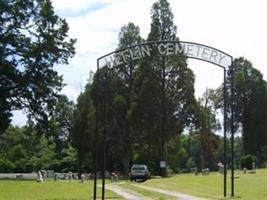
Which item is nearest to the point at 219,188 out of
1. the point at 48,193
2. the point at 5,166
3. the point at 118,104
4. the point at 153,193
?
the point at 153,193

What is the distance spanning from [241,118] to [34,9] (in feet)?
162

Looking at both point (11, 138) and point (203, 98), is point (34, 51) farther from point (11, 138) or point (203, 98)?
point (11, 138)

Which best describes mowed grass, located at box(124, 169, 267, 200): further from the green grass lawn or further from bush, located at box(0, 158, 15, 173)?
bush, located at box(0, 158, 15, 173)

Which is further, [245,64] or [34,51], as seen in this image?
[245,64]

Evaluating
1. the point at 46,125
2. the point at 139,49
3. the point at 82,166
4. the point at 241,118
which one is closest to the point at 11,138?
the point at 82,166

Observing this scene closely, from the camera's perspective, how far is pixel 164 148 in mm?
69688

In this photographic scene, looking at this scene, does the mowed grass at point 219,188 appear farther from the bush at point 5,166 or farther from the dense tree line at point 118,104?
the bush at point 5,166

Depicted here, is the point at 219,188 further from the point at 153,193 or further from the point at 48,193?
the point at 48,193

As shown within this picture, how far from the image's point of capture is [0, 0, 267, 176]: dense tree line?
3775cm

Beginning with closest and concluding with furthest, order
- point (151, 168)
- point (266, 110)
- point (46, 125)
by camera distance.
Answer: point (46, 125), point (151, 168), point (266, 110)

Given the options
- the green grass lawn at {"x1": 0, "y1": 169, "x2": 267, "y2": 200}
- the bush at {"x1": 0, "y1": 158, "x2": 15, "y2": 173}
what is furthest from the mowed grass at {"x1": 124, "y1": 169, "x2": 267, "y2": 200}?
the bush at {"x1": 0, "y1": 158, "x2": 15, "y2": 173}

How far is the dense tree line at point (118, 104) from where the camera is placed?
124ft

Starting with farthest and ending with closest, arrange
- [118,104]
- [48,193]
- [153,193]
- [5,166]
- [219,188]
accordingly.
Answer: [5,166] < [118,104] < [219,188] < [48,193] < [153,193]

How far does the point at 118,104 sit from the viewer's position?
246 feet
